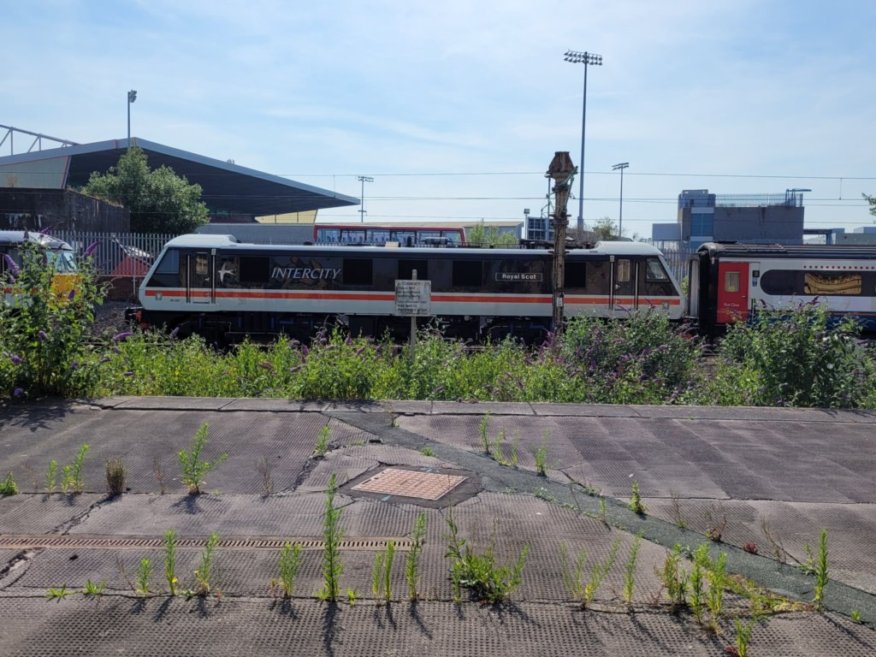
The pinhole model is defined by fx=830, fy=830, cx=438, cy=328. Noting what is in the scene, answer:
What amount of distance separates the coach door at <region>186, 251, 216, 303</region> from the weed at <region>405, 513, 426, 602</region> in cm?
1607

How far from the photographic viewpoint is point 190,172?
58750 mm

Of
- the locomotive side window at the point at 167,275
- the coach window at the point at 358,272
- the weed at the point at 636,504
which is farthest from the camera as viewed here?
the coach window at the point at 358,272

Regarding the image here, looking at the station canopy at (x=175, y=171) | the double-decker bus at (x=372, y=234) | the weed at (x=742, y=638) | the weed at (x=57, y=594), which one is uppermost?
the station canopy at (x=175, y=171)

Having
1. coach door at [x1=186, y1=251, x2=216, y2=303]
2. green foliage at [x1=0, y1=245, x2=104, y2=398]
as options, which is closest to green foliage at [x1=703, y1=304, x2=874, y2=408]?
green foliage at [x1=0, y1=245, x2=104, y2=398]

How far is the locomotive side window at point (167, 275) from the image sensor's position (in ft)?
67.8

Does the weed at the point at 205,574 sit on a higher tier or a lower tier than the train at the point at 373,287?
lower

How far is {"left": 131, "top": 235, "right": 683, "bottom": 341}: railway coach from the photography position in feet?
68.2

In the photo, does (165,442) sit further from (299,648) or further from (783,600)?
(783,600)

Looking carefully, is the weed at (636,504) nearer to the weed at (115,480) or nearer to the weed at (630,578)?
the weed at (630,578)

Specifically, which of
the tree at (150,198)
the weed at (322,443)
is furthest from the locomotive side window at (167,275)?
the tree at (150,198)

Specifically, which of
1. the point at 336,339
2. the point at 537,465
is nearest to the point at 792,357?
the point at 537,465

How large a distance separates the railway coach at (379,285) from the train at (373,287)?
0.03m

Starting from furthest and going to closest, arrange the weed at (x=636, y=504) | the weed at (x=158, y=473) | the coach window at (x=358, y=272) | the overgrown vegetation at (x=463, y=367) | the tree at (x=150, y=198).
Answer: the tree at (x=150, y=198) → the coach window at (x=358, y=272) → the overgrown vegetation at (x=463, y=367) → the weed at (x=158, y=473) → the weed at (x=636, y=504)

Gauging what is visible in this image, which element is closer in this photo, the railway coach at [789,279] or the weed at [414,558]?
the weed at [414,558]
